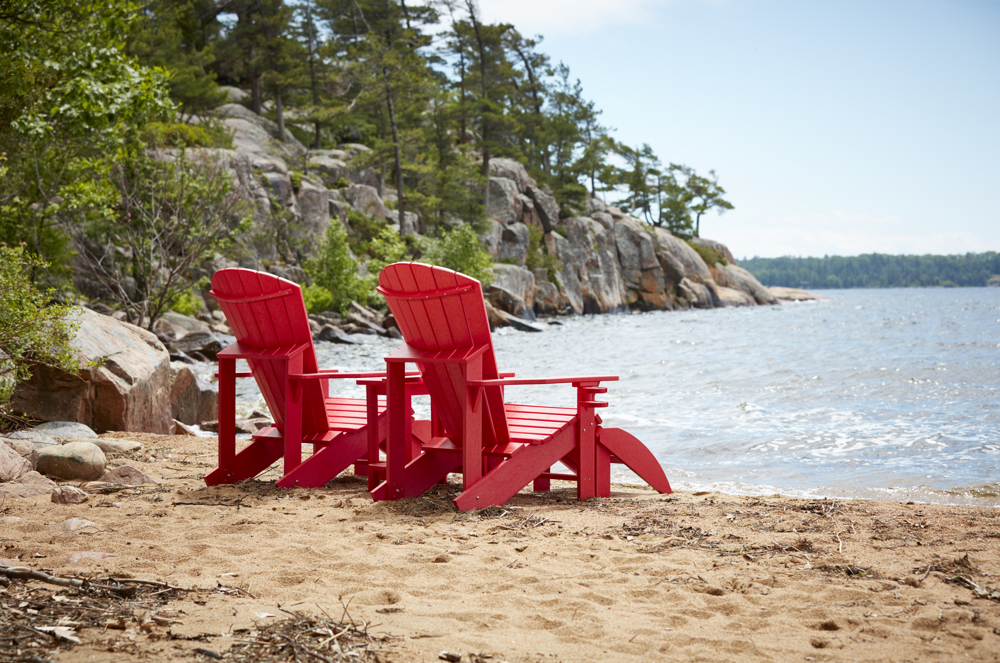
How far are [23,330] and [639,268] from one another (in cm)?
4873

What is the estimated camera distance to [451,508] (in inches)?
164

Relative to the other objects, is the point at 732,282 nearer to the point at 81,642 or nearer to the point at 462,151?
the point at 462,151

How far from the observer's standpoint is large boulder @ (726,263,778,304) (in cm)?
6066

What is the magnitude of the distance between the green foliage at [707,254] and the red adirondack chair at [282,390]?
188ft

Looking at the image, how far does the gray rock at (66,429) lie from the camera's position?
557cm

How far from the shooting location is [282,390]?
15.6ft

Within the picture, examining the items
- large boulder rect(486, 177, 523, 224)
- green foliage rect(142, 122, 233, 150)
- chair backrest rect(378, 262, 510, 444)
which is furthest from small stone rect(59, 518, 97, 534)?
large boulder rect(486, 177, 523, 224)

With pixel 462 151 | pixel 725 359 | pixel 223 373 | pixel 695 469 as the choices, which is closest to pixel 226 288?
pixel 223 373

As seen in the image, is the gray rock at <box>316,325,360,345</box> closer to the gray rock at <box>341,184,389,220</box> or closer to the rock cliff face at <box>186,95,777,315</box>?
the rock cliff face at <box>186,95,777,315</box>

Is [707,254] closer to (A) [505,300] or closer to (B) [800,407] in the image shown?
(A) [505,300]

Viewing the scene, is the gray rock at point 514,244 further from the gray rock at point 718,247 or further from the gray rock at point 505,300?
the gray rock at point 718,247

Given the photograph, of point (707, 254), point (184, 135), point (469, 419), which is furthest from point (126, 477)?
point (707, 254)

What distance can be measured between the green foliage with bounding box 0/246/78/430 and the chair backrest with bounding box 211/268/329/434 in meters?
1.27

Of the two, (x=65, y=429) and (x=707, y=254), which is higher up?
(x=707, y=254)
